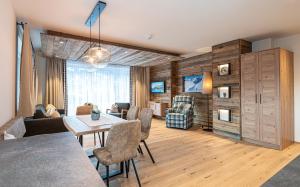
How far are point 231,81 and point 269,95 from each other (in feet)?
2.90

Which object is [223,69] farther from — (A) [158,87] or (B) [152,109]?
(A) [158,87]

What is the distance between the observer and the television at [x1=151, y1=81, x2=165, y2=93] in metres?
7.03

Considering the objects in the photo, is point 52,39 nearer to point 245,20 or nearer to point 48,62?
point 48,62

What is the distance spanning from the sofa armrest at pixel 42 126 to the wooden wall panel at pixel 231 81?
3.85 meters

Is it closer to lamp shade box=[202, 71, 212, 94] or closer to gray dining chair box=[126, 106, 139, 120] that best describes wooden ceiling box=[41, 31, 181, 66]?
lamp shade box=[202, 71, 212, 94]

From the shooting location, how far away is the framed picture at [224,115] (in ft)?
13.7

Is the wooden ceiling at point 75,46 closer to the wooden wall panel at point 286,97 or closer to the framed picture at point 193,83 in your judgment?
the framed picture at point 193,83

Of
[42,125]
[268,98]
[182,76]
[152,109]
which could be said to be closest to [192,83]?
[182,76]

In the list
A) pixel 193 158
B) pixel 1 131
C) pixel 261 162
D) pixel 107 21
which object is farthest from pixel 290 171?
pixel 107 21

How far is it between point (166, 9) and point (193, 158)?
104 inches

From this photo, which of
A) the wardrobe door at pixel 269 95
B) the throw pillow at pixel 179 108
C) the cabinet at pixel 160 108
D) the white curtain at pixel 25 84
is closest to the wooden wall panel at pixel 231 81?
the wardrobe door at pixel 269 95

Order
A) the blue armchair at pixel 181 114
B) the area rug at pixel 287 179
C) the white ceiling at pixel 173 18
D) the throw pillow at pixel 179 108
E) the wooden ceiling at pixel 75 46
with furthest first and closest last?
the throw pillow at pixel 179 108, the blue armchair at pixel 181 114, the wooden ceiling at pixel 75 46, the white ceiling at pixel 173 18, the area rug at pixel 287 179

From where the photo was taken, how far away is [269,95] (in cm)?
352

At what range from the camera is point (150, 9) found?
265 centimetres
